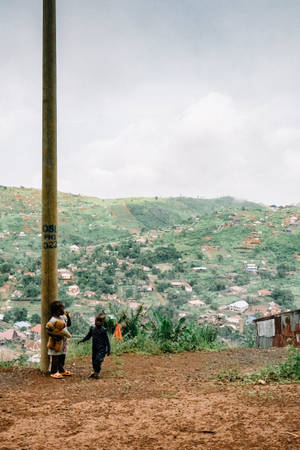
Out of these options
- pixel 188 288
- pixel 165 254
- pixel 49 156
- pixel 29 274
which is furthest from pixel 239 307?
pixel 49 156

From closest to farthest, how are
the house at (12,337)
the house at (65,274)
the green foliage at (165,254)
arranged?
the house at (12,337) < the house at (65,274) < the green foliage at (165,254)

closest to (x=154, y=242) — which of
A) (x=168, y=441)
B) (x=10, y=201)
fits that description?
(x=10, y=201)

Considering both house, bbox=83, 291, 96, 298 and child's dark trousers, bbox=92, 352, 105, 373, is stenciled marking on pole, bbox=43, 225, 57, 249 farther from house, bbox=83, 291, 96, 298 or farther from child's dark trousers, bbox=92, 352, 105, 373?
house, bbox=83, 291, 96, 298

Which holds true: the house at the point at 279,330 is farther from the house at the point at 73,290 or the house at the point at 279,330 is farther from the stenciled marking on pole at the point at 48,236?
the house at the point at 73,290

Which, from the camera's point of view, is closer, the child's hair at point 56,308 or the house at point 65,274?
the child's hair at point 56,308

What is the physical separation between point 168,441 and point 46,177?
4.47 meters

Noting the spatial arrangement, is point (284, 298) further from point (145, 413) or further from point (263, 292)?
point (145, 413)

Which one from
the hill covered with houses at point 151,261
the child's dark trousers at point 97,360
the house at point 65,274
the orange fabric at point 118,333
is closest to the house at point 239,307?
the hill covered with houses at point 151,261

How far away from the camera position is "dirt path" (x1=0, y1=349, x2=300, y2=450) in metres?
3.21

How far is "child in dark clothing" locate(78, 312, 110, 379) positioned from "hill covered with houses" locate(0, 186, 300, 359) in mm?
9568

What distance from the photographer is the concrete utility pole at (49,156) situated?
639 cm

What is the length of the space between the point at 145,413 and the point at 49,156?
13.8 feet

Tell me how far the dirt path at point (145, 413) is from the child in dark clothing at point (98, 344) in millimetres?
197

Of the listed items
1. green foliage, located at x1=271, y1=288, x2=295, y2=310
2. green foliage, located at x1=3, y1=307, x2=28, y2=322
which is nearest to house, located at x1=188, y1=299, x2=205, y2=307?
green foliage, located at x1=271, y1=288, x2=295, y2=310
